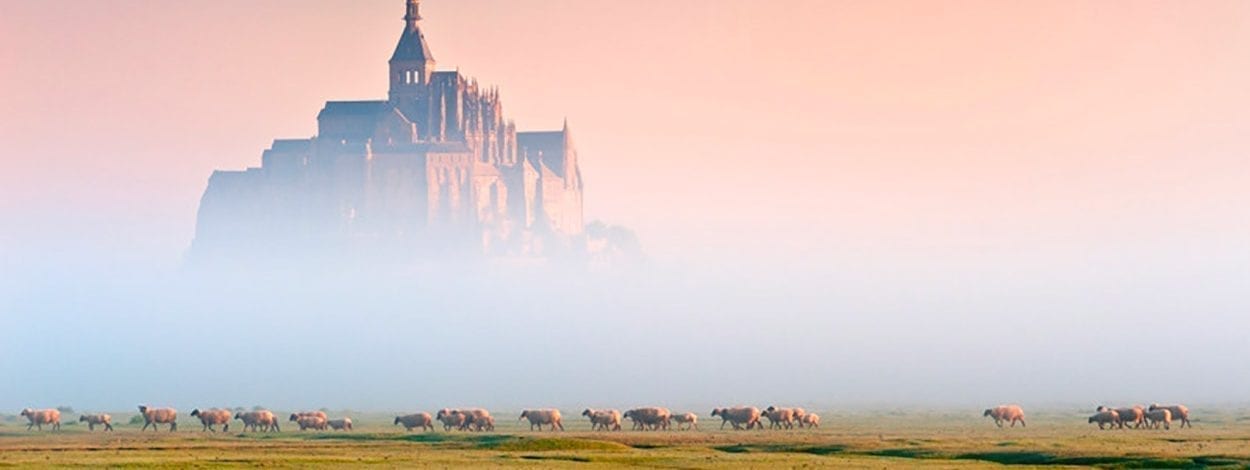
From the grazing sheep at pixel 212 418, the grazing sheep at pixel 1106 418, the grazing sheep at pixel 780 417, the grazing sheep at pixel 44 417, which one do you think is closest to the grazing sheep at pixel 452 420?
the grazing sheep at pixel 212 418

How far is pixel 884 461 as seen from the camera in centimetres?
6450

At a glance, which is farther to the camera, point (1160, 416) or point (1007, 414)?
point (1007, 414)

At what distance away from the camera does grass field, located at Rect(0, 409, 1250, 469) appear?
2448 inches

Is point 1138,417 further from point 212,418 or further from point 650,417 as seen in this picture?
point 212,418

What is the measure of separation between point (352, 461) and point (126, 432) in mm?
31885

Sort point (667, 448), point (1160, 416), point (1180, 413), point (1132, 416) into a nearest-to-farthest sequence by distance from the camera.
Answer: point (667, 448) < point (1132, 416) < point (1160, 416) < point (1180, 413)

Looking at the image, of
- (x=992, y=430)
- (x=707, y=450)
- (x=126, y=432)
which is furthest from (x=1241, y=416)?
(x=126, y=432)

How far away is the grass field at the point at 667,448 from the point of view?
62.2 metres

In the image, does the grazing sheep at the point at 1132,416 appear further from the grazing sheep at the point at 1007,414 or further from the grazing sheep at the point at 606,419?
the grazing sheep at the point at 606,419

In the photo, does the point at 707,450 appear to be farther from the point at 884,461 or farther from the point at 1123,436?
the point at 1123,436

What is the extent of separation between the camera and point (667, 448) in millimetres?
71375

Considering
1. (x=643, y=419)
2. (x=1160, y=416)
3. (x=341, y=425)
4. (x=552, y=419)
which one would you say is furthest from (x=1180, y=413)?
(x=341, y=425)

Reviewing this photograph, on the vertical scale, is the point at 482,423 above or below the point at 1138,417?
above

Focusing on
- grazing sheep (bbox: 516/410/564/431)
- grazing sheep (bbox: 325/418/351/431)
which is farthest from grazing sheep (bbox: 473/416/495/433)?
grazing sheep (bbox: 325/418/351/431)
